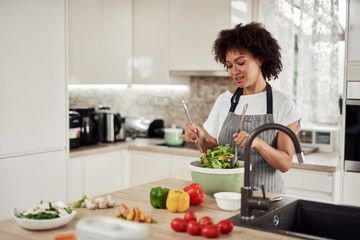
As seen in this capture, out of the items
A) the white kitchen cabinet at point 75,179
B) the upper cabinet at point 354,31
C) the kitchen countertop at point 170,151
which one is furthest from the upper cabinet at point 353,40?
the white kitchen cabinet at point 75,179

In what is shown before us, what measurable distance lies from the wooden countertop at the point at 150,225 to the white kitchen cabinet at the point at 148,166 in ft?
5.82

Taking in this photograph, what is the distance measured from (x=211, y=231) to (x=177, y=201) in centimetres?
34

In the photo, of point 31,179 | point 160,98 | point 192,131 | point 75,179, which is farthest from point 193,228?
point 160,98

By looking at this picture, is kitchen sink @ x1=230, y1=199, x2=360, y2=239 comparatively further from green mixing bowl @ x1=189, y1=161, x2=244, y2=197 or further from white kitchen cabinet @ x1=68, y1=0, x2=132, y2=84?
white kitchen cabinet @ x1=68, y1=0, x2=132, y2=84

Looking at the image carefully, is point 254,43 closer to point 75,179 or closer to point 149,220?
point 149,220

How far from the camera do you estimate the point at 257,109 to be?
2482 millimetres

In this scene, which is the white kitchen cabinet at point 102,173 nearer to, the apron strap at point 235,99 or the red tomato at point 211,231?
the apron strap at point 235,99

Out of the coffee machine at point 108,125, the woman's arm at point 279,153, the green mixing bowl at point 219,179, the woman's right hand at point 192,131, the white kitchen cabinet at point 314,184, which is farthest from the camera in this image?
the coffee machine at point 108,125

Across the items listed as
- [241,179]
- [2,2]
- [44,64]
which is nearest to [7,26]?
[2,2]

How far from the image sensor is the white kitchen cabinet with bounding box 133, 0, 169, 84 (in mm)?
4297

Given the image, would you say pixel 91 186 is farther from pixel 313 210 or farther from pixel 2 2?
pixel 313 210

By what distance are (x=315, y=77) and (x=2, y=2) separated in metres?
2.45

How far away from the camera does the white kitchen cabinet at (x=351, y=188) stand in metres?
3.18

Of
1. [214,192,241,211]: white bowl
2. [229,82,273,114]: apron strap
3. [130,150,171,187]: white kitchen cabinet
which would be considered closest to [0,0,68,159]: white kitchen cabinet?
[130,150,171,187]: white kitchen cabinet
